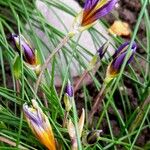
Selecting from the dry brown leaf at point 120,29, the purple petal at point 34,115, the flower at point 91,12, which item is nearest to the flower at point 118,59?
the flower at point 91,12

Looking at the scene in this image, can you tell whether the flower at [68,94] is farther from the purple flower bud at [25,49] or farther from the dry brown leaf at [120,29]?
the dry brown leaf at [120,29]

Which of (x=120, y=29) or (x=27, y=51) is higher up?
(x=27, y=51)

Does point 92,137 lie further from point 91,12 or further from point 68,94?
point 91,12

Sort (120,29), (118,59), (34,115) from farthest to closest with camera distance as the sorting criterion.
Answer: (120,29)
(118,59)
(34,115)

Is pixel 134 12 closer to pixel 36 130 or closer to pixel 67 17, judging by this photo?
pixel 67 17

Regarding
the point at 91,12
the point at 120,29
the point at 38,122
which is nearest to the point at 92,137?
the point at 38,122

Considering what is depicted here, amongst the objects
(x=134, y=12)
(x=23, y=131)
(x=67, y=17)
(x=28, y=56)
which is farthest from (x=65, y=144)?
(x=134, y=12)
